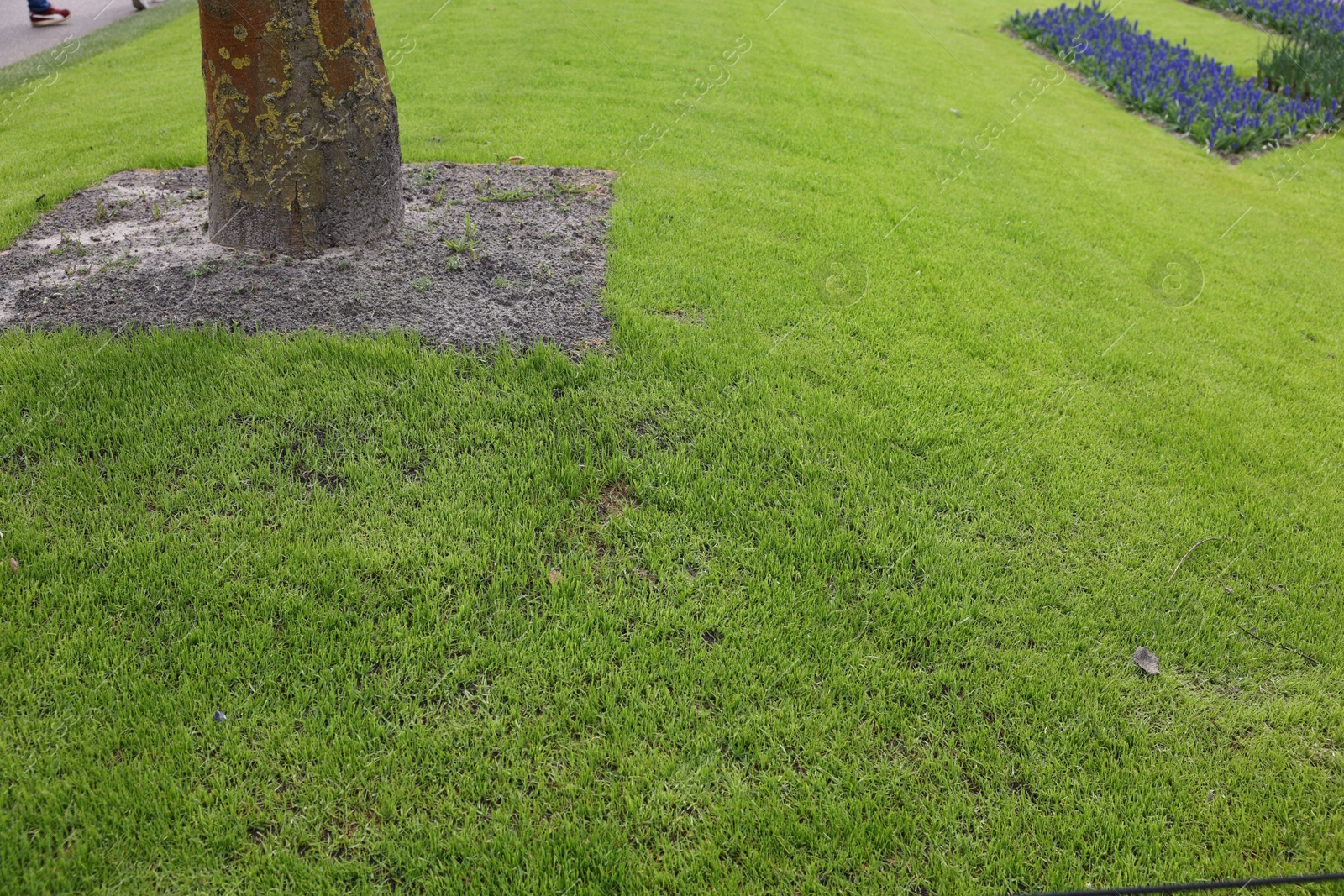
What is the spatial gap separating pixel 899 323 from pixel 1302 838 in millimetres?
3115

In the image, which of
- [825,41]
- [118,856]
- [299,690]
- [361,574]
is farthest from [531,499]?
[825,41]

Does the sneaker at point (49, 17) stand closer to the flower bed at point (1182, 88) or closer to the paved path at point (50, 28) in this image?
the paved path at point (50, 28)

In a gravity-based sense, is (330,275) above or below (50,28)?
below

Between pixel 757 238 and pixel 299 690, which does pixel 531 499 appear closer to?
pixel 299 690

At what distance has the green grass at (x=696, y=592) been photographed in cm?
217

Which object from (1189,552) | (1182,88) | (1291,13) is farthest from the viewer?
(1291,13)

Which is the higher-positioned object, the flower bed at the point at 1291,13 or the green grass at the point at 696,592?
the flower bed at the point at 1291,13

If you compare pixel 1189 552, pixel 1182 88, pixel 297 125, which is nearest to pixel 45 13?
pixel 297 125

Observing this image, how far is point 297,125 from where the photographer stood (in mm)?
4211

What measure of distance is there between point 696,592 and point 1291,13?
2006 cm

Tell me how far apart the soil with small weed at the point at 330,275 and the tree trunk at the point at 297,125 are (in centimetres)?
18

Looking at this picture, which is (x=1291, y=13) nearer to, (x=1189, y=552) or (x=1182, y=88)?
(x=1182, y=88)

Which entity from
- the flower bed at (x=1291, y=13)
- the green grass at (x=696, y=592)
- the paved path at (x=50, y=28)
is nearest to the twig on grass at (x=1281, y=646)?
the green grass at (x=696, y=592)

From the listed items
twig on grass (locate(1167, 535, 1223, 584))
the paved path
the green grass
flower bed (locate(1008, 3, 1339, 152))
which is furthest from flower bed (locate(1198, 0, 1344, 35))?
the paved path
